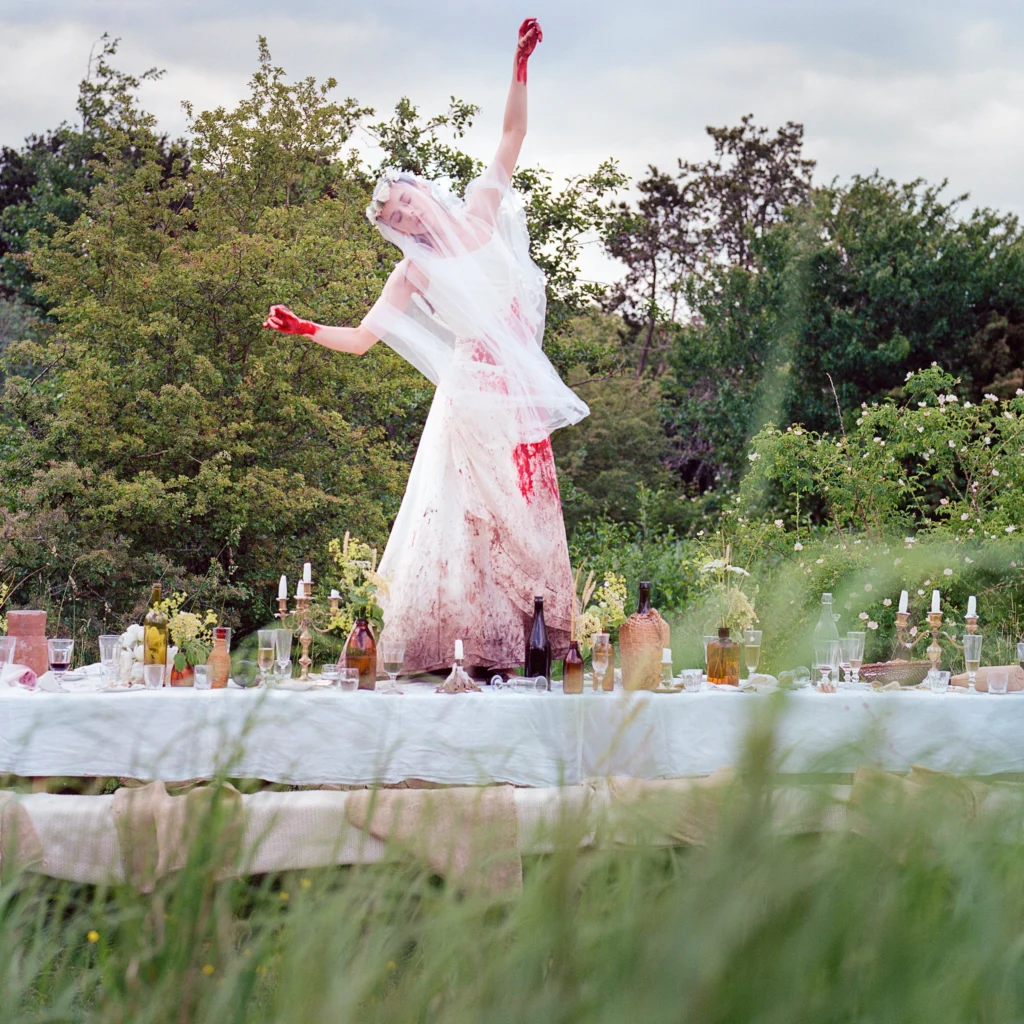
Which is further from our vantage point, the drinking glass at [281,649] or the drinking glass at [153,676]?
the drinking glass at [281,649]

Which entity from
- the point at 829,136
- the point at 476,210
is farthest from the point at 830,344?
the point at 476,210

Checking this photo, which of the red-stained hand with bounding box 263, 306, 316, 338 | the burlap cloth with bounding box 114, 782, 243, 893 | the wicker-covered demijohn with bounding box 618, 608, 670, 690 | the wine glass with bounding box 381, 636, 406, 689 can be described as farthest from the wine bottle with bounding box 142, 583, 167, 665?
the burlap cloth with bounding box 114, 782, 243, 893

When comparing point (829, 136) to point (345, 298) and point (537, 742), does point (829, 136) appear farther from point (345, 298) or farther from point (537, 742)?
point (537, 742)

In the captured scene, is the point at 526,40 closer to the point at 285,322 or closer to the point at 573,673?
the point at 285,322

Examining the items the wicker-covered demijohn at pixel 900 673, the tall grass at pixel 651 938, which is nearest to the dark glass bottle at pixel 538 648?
the wicker-covered demijohn at pixel 900 673

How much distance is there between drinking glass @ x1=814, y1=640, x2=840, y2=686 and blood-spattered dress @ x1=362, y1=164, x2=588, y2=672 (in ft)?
2.87

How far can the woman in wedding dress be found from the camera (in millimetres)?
3703

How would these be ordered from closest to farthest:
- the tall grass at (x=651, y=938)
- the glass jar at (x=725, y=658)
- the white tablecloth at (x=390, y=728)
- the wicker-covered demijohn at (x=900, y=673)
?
the tall grass at (x=651, y=938), the white tablecloth at (x=390, y=728), the glass jar at (x=725, y=658), the wicker-covered demijohn at (x=900, y=673)

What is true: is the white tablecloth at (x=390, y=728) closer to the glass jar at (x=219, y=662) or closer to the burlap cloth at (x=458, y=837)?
the glass jar at (x=219, y=662)

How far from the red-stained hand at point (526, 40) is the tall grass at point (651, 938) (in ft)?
11.4

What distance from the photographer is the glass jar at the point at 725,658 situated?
3459 mm

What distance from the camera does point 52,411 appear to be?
307 inches

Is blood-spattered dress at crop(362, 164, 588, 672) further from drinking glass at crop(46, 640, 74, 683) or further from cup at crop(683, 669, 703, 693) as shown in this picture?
drinking glass at crop(46, 640, 74, 683)

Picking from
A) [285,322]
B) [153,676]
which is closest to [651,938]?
[153,676]
